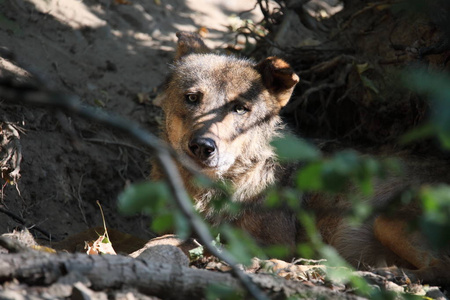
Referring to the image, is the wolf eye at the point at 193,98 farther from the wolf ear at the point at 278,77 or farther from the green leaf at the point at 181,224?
the green leaf at the point at 181,224

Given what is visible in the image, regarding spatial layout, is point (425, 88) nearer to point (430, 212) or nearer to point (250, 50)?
point (430, 212)

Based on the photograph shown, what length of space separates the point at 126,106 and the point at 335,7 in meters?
3.61

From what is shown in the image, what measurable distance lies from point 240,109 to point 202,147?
80cm

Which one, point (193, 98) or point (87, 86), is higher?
point (193, 98)

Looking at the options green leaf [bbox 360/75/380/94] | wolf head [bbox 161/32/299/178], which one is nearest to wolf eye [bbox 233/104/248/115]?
wolf head [bbox 161/32/299/178]

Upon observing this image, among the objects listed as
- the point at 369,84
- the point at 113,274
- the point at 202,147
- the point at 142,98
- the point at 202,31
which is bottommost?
the point at 142,98

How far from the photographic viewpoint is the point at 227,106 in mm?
5223

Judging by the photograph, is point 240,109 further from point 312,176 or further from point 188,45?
point 312,176

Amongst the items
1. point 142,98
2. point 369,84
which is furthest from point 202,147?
point 142,98

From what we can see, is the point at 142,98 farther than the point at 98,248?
Yes

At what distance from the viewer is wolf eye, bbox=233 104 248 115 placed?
527 centimetres

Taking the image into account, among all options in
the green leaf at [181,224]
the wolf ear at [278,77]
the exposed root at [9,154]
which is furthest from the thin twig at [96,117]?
the exposed root at [9,154]

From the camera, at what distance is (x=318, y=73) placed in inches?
275

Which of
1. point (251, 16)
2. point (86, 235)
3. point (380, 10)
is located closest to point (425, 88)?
point (86, 235)
